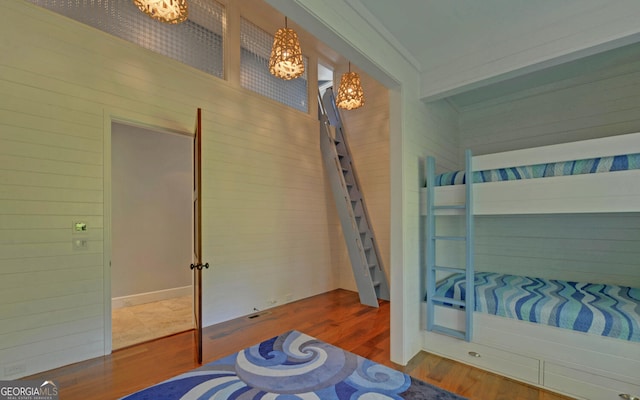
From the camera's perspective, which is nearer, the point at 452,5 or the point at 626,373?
the point at 626,373

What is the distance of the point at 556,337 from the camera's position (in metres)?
2.08

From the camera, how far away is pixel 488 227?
11.9ft

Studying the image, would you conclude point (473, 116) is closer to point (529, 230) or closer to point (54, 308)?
point (529, 230)

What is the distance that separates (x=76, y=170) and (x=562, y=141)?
17.1ft

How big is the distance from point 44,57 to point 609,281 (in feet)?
19.2

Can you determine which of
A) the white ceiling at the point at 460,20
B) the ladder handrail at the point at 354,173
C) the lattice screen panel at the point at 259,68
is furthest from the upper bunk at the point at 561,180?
the lattice screen panel at the point at 259,68

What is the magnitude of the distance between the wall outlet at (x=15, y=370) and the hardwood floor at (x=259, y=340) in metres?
0.12

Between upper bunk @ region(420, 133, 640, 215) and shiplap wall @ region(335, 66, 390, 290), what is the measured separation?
1869 mm

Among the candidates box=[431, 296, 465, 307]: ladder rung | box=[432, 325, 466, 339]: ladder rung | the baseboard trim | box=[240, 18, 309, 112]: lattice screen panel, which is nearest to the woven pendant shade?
box=[240, 18, 309, 112]: lattice screen panel

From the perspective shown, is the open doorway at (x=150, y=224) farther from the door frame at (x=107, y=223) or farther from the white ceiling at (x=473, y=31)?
the white ceiling at (x=473, y=31)

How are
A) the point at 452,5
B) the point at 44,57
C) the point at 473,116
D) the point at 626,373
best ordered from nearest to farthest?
the point at 626,373 < the point at 452,5 < the point at 44,57 < the point at 473,116

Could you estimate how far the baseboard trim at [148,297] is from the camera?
13.4 ft

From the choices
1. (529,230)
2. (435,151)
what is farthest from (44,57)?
(529,230)

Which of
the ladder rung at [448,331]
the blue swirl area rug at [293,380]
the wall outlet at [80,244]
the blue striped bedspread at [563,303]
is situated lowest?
the blue swirl area rug at [293,380]
